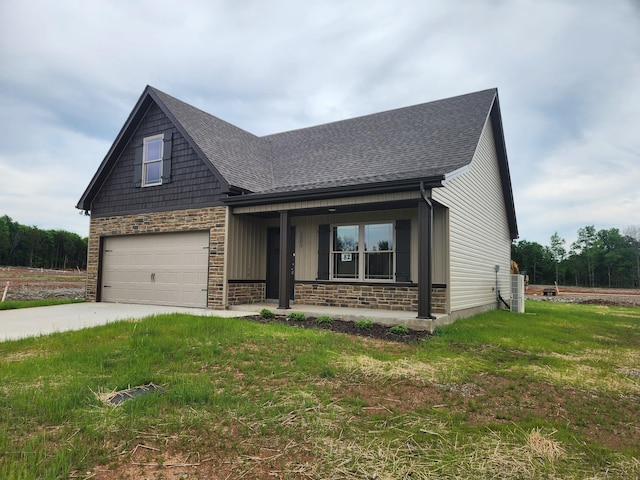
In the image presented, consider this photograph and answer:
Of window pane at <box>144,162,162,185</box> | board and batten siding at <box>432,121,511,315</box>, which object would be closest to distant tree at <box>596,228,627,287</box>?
board and batten siding at <box>432,121,511,315</box>

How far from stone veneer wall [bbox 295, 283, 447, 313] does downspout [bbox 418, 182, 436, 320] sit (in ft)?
4.14

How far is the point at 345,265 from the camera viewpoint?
10.3 meters

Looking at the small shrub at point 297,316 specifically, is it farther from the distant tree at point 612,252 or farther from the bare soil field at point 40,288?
the distant tree at point 612,252

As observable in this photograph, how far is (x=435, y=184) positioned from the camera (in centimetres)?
766

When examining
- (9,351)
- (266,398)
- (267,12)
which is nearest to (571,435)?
(266,398)

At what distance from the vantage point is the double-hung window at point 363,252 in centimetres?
980

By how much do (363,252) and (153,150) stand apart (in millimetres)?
7397

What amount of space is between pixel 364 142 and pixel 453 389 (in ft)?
31.0

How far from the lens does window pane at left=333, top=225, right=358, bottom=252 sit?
10273mm

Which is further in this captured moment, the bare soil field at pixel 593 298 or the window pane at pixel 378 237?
the bare soil field at pixel 593 298

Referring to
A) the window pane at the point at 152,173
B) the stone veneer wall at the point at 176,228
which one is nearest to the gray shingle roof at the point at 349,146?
the stone veneer wall at the point at 176,228

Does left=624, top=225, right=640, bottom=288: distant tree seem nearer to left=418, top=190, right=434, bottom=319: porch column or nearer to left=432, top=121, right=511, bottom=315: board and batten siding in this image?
left=432, top=121, right=511, bottom=315: board and batten siding

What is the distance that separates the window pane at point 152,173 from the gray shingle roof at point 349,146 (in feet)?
5.33

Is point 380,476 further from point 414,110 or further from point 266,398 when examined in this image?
point 414,110
